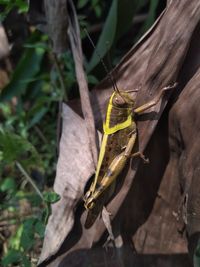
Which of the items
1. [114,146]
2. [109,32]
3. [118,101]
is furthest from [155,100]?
[109,32]

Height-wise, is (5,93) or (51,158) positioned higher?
(5,93)

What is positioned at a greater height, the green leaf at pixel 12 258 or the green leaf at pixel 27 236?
the green leaf at pixel 27 236

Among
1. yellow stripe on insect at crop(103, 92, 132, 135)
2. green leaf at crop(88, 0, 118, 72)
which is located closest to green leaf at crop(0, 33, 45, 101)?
green leaf at crop(88, 0, 118, 72)

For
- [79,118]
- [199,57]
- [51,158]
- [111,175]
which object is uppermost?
[199,57]

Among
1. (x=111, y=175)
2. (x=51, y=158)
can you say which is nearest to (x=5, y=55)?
(x=51, y=158)

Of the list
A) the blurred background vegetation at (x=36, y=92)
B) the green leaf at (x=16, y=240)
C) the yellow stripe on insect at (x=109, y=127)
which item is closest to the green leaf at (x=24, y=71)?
the blurred background vegetation at (x=36, y=92)

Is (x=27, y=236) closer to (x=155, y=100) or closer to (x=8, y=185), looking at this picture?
(x=8, y=185)

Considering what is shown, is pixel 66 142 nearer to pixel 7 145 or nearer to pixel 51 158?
pixel 7 145

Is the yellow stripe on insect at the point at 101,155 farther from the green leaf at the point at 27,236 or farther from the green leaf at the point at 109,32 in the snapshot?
the green leaf at the point at 109,32
